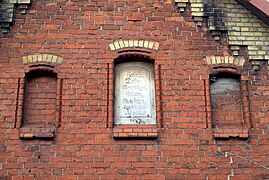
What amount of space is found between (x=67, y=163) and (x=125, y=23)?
2864 mm

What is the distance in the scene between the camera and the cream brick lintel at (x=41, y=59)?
23.6 feet

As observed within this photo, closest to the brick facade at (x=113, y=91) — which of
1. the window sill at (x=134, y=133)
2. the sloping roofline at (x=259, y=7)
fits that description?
the window sill at (x=134, y=133)

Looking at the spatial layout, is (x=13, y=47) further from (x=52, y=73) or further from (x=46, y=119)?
(x=46, y=119)

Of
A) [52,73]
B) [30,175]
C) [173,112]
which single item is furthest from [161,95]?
[30,175]

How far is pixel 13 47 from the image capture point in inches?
288

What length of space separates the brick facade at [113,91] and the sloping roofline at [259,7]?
0.43 ft

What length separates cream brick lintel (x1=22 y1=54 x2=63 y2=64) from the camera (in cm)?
720

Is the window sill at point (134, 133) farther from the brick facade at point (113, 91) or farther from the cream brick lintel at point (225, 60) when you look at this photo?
the cream brick lintel at point (225, 60)

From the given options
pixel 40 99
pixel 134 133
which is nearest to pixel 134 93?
pixel 134 133

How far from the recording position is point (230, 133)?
686cm

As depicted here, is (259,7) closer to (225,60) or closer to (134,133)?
(225,60)

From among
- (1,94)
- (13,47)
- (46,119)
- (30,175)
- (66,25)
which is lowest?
(30,175)

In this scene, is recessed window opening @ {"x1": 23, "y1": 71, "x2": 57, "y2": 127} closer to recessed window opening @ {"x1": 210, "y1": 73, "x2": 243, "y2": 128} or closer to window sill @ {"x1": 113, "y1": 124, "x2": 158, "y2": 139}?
window sill @ {"x1": 113, "y1": 124, "x2": 158, "y2": 139}

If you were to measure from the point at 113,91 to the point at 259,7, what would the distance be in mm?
3149
